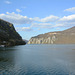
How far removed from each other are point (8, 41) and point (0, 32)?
17.3 m

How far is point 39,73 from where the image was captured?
2139 cm

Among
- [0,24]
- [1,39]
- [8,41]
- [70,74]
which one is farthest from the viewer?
[0,24]

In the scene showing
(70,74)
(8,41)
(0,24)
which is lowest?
(70,74)

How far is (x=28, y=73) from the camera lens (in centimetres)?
2142

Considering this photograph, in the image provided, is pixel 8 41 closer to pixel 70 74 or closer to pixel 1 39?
pixel 1 39

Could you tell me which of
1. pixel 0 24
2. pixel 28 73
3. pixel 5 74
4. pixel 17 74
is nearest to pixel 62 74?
pixel 28 73

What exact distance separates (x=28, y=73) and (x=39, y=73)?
2.24 m

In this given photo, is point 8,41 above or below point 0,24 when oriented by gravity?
below

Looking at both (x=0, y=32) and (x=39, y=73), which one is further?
(x=0, y=32)

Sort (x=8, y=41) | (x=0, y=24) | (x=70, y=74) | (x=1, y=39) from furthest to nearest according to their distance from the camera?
(x=0, y=24) < (x=8, y=41) < (x=1, y=39) < (x=70, y=74)

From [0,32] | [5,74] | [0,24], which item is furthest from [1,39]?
[5,74]

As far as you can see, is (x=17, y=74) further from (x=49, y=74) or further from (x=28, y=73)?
(x=49, y=74)

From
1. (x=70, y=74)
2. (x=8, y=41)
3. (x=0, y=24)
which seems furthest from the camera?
(x=0, y=24)

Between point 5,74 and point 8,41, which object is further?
point 8,41
